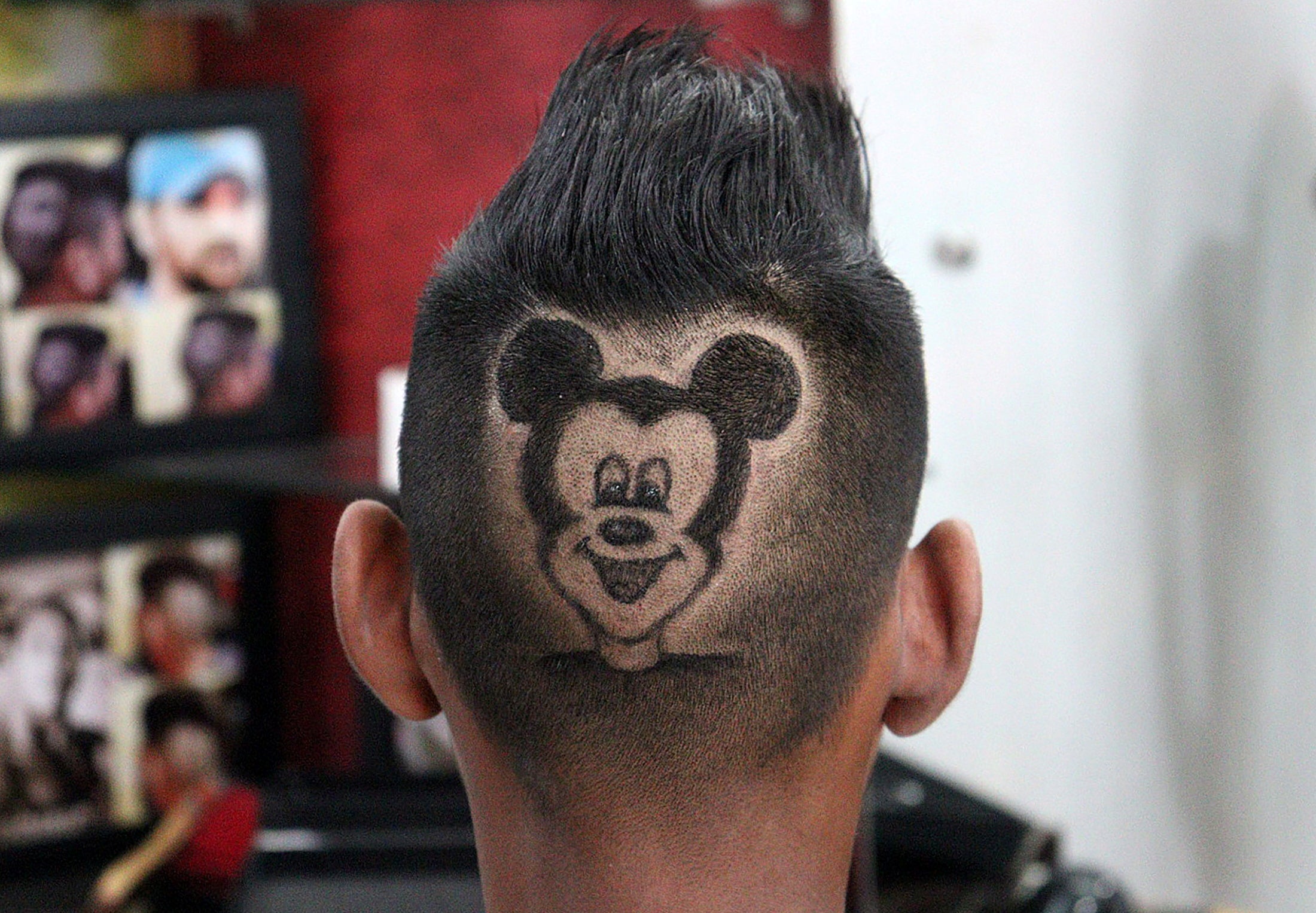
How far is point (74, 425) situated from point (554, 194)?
72.5 inches

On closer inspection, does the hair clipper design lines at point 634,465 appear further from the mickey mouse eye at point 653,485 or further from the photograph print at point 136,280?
the photograph print at point 136,280

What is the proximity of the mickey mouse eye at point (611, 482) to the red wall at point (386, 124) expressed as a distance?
162 cm

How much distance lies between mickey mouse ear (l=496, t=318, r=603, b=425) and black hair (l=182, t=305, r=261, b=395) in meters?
1.82

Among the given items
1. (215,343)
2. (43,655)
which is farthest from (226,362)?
(43,655)

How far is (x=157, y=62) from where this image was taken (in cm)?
246

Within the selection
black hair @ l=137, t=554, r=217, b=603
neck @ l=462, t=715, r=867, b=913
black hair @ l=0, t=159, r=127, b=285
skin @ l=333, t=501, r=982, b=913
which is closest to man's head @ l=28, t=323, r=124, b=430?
black hair @ l=0, t=159, r=127, b=285

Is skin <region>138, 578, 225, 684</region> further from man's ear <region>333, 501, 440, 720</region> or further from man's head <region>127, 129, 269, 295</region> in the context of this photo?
man's ear <region>333, 501, 440, 720</region>

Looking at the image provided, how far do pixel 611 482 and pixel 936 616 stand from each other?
21 centimetres

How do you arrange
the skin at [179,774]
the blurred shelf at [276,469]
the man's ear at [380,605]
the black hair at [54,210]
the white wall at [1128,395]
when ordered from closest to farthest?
the man's ear at [380,605] → the white wall at [1128,395] → the blurred shelf at [276,469] → the black hair at [54,210] → the skin at [179,774]

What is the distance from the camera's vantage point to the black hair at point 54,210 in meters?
2.26

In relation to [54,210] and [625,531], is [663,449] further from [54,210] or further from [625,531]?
[54,210]

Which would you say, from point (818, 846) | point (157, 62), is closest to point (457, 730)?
point (818, 846)

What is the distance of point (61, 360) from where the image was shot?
2.32 m

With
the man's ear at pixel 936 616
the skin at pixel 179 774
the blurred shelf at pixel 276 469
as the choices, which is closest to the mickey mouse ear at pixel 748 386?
the man's ear at pixel 936 616
